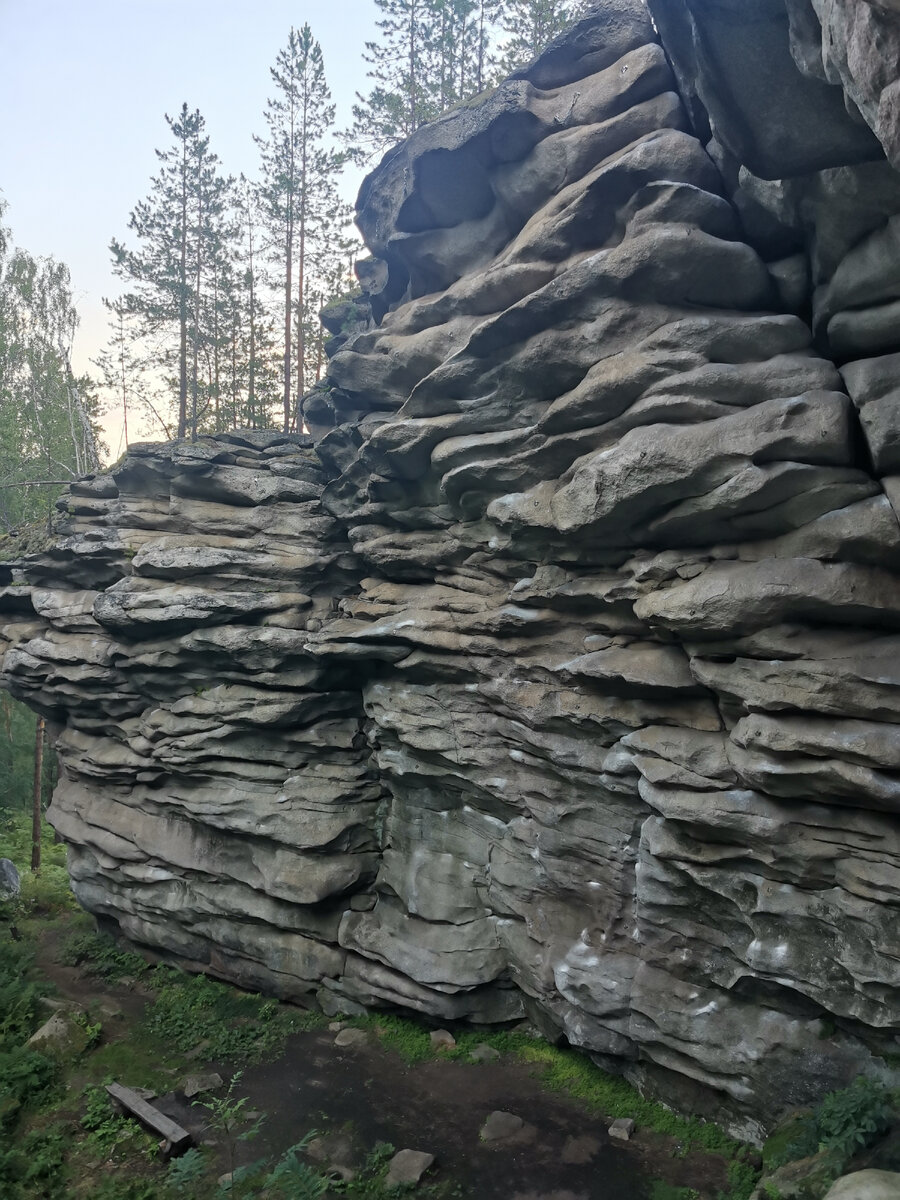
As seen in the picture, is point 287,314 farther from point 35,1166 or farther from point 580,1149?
point 580,1149

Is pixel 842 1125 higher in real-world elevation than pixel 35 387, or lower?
lower

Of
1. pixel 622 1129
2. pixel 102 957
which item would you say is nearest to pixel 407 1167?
pixel 622 1129

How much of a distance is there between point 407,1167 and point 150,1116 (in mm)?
4644

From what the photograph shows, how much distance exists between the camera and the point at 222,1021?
14.7 meters

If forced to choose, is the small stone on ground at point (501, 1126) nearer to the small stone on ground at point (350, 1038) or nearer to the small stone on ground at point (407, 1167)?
the small stone on ground at point (407, 1167)

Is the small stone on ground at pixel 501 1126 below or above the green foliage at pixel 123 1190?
above

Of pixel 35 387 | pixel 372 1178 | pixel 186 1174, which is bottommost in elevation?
pixel 186 1174

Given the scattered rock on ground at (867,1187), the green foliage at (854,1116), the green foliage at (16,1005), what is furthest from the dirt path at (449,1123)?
the scattered rock on ground at (867,1187)

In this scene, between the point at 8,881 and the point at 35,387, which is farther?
the point at 35,387

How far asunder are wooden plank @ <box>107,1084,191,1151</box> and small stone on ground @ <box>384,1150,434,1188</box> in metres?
3.50

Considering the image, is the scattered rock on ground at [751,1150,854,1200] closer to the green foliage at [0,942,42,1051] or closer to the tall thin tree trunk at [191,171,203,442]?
the green foliage at [0,942,42,1051]

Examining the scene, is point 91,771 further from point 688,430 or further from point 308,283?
point 308,283

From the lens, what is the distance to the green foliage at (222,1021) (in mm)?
13859

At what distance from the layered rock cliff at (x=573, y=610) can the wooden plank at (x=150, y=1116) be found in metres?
3.32
